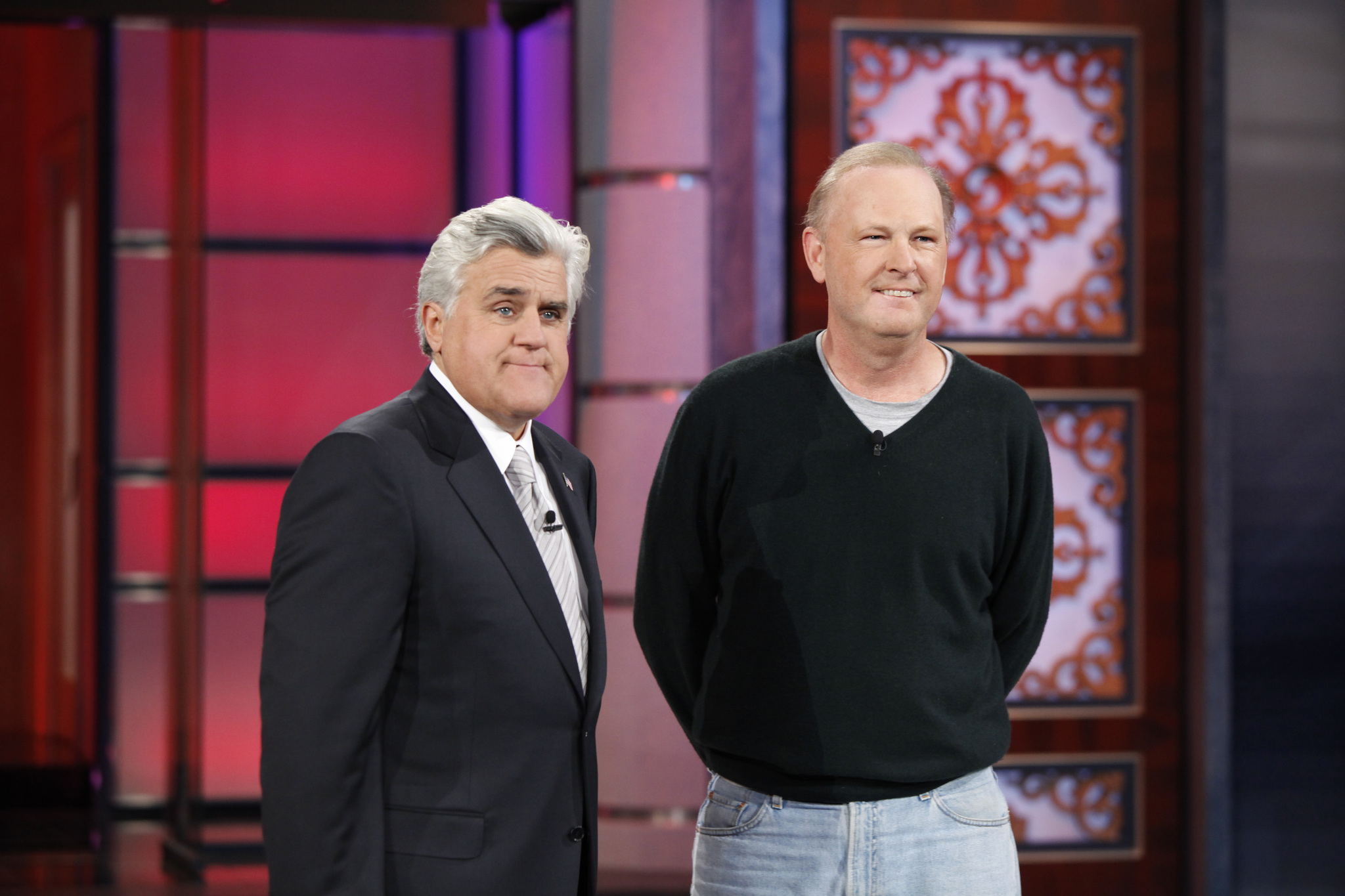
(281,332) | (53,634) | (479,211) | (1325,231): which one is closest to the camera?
(479,211)

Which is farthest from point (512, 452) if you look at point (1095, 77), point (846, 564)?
point (1095, 77)

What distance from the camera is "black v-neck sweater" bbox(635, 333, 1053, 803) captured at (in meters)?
1.66

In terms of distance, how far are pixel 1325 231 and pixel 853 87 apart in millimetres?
1263

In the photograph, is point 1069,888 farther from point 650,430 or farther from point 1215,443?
point 650,430

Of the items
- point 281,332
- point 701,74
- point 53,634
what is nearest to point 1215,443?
point 701,74

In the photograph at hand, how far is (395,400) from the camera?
1.62 m

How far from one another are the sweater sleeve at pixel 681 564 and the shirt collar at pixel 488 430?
0.27m

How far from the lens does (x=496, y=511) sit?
1.55m

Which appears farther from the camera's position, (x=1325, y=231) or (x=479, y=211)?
(x=1325, y=231)

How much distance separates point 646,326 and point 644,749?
3.73 ft

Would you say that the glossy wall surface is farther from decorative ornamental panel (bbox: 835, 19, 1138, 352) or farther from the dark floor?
the dark floor

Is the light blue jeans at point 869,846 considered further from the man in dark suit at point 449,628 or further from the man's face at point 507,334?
the man's face at point 507,334

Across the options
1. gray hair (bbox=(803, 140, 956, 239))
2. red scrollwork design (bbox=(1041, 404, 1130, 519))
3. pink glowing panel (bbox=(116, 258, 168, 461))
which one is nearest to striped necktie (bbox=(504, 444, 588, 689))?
gray hair (bbox=(803, 140, 956, 239))

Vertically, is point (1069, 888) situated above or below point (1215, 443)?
below
